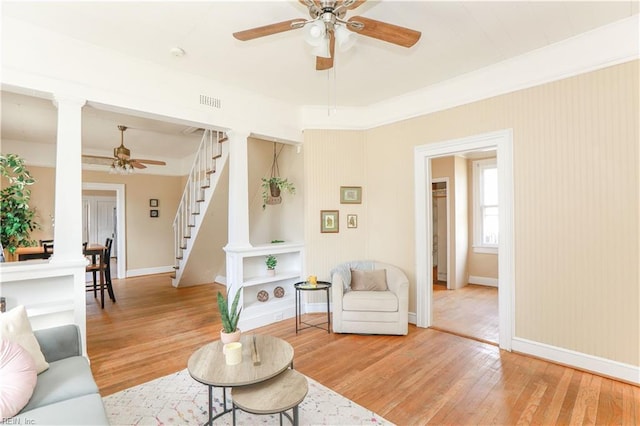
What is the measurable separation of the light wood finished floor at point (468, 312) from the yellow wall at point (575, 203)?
64 cm

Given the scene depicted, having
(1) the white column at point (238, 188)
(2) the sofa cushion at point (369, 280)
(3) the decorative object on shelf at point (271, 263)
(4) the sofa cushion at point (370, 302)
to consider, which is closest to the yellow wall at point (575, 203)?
(4) the sofa cushion at point (370, 302)

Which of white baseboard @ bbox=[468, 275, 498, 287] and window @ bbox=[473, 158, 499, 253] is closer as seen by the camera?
Answer: white baseboard @ bbox=[468, 275, 498, 287]

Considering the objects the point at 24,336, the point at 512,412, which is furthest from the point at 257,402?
the point at 512,412

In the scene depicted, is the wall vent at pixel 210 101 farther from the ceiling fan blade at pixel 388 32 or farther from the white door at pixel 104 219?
the white door at pixel 104 219

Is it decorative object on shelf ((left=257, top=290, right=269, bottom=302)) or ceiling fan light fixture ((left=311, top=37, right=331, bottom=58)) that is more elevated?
ceiling fan light fixture ((left=311, top=37, right=331, bottom=58))

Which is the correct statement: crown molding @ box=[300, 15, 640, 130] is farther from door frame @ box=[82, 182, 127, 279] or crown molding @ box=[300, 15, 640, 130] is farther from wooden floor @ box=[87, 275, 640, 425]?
door frame @ box=[82, 182, 127, 279]

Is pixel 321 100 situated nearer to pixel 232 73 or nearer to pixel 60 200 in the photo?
pixel 232 73

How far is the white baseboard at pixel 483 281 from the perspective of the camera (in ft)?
19.9

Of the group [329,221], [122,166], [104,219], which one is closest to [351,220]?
[329,221]

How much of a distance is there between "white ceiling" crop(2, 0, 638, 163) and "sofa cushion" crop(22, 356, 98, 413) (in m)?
2.60

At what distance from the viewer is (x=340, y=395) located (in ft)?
8.05

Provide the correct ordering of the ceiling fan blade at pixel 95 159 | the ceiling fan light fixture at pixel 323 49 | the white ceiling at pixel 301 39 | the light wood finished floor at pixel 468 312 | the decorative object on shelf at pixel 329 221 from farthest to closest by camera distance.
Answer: the ceiling fan blade at pixel 95 159, the decorative object on shelf at pixel 329 221, the light wood finished floor at pixel 468 312, the white ceiling at pixel 301 39, the ceiling fan light fixture at pixel 323 49

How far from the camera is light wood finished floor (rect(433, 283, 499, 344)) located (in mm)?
3766

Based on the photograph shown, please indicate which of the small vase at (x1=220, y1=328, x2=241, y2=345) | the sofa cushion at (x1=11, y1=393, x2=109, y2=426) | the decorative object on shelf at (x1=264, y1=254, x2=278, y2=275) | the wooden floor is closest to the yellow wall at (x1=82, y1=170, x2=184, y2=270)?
the wooden floor
